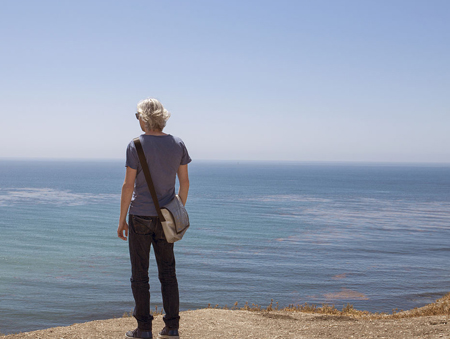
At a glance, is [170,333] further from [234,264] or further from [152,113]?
[234,264]

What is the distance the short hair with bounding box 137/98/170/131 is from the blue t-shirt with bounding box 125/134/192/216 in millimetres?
139

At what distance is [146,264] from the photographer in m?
4.66

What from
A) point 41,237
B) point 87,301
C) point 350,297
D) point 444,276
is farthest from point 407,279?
point 41,237

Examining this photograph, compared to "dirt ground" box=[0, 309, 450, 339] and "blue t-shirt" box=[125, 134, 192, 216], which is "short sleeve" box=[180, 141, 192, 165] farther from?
"dirt ground" box=[0, 309, 450, 339]

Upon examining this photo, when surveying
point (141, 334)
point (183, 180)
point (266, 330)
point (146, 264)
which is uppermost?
point (183, 180)

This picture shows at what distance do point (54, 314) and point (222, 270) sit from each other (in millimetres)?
9234

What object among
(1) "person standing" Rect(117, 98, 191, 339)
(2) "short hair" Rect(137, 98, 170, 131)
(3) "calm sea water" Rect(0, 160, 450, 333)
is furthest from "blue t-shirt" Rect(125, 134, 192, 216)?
(3) "calm sea water" Rect(0, 160, 450, 333)

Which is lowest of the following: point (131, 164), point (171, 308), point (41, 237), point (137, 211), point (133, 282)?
point (41, 237)

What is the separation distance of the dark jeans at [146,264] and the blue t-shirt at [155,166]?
0.14 m

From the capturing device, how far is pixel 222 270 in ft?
71.4


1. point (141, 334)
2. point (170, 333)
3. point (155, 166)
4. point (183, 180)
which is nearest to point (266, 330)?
point (170, 333)

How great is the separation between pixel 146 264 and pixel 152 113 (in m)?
1.63

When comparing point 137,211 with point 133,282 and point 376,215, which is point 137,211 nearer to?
point 133,282

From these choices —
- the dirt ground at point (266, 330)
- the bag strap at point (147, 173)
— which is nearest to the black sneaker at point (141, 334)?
the dirt ground at point (266, 330)
